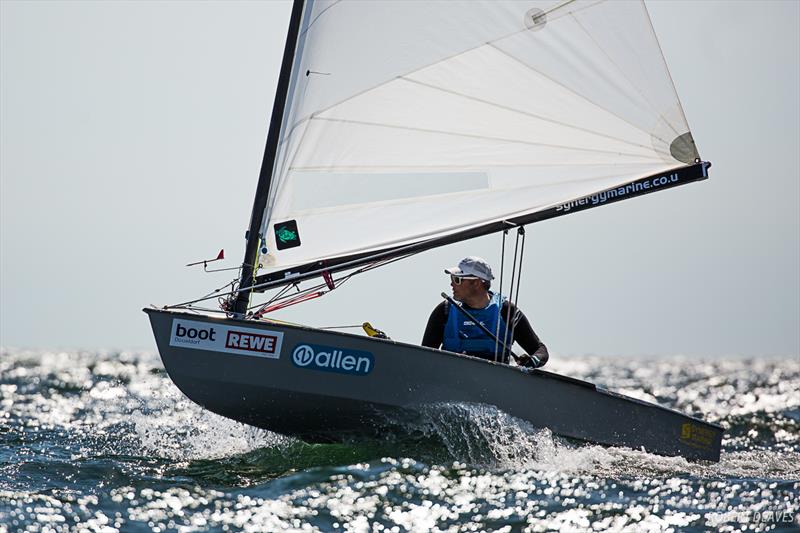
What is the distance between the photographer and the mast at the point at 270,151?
20.2 ft

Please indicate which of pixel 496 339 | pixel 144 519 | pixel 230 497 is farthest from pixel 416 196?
pixel 144 519

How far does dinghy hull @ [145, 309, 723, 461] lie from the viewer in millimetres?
5605

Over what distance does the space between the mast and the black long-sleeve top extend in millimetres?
1244

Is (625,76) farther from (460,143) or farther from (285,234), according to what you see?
(285,234)

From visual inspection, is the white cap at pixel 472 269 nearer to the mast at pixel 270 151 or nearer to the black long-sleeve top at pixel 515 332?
the black long-sleeve top at pixel 515 332

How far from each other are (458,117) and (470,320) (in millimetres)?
1303

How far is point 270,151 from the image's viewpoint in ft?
20.5

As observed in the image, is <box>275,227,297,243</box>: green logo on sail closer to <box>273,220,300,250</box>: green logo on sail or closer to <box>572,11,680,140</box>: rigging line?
<box>273,220,300,250</box>: green logo on sail

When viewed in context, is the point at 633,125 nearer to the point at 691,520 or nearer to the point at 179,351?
the point at 691,520

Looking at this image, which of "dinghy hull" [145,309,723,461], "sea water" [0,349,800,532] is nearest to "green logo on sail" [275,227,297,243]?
"dinghy hull" [145,309,723,461]

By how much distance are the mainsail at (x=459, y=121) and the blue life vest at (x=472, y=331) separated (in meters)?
0.59

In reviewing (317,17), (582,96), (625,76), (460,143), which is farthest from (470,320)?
(317,17)

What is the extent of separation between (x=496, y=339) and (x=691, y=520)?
166 centimetres

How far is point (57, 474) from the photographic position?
5.73 meters
